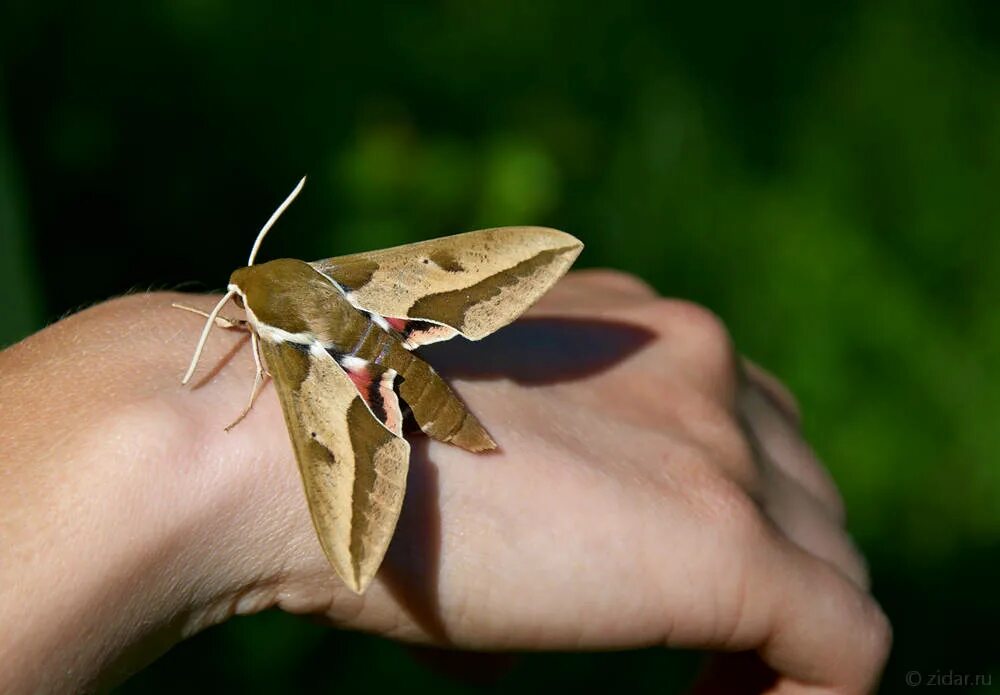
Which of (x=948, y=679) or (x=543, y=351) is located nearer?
(x=543, y=351)

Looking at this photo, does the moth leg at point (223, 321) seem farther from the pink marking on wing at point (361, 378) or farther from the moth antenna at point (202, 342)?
the pink marking on wing at point (361, 378)

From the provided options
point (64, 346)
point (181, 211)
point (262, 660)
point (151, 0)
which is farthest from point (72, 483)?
→ point (151, 0)

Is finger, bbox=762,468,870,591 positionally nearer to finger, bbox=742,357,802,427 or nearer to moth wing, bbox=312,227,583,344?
finger, bbox=742,357,802,427

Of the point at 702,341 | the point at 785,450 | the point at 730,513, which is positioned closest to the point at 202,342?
the point at 730,513

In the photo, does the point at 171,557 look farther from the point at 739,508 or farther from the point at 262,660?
the point at 262,660

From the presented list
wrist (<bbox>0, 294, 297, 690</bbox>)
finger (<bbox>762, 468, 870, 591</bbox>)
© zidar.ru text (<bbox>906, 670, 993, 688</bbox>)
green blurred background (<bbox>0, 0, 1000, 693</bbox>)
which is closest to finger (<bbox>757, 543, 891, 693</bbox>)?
finger (<bbox>762, 468, 870, 591</bbox>)

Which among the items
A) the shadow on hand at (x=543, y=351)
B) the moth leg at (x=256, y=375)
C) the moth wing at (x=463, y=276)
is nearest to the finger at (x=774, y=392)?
the shadow on hand at (x=543, y=351)

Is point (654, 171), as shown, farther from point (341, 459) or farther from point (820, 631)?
point (341, 459)
